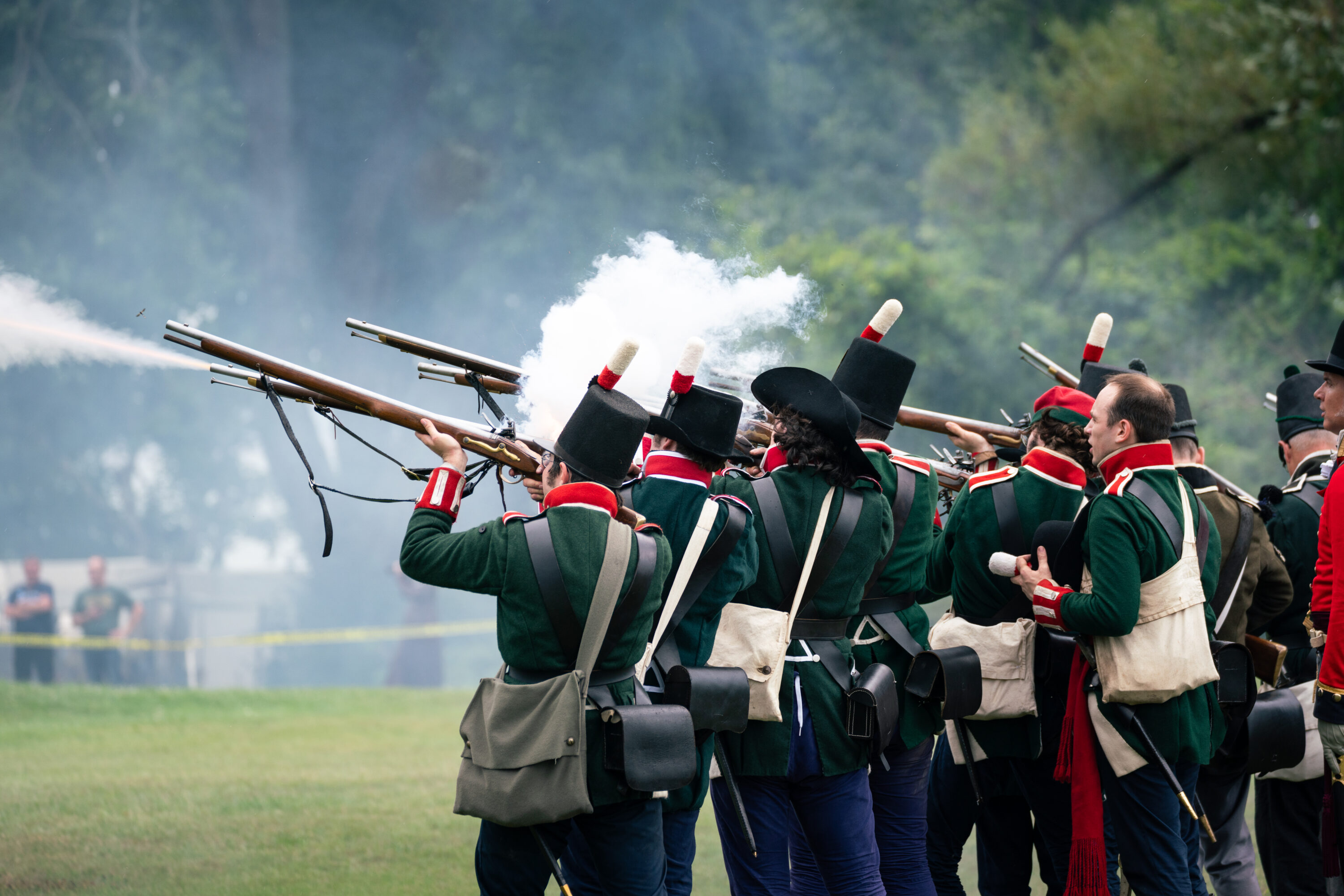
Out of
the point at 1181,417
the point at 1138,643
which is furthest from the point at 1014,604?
the point at 1181,417

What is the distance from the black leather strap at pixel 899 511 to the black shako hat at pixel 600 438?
3.68ft

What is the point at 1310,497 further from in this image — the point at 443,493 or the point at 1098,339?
the point at 443,493

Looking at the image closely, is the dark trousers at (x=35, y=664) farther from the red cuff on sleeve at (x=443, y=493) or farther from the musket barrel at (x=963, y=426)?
the red cuff on sleeve at (x=443, y=493)

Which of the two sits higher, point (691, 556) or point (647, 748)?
point (691, 556)

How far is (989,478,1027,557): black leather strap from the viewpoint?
387 cm

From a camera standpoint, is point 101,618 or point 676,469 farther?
point 101,618

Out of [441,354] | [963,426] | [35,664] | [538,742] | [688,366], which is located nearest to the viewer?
[538,742]

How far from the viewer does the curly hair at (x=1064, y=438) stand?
3920mm

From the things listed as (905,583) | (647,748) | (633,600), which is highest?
(905,583)

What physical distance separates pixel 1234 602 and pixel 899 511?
130 centimetres

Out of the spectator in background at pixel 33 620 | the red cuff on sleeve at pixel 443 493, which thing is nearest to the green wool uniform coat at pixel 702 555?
the red cuff on sleeve at pixel 443 493

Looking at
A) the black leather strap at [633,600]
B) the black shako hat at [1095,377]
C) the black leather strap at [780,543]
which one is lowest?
the black leather strap at [633,600]

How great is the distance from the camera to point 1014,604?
398 cm

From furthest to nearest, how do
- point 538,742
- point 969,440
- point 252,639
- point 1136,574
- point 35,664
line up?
1. point 252,639
2. point 35,664
3. point 969,440
4. point 1136,574
5. point 538,742
